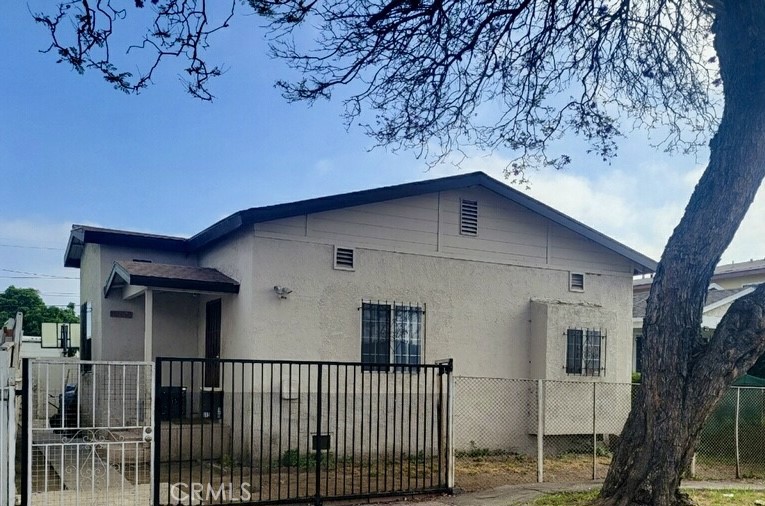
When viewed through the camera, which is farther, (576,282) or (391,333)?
(576,282)

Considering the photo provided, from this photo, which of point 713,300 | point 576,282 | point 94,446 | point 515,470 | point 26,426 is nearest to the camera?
point 26,426

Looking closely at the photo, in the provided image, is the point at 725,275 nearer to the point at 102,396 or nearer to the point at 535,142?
the point at 535,142

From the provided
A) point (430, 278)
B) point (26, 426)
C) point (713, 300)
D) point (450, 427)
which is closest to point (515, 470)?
point (450, 427)

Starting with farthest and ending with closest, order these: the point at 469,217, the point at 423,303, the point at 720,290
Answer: the point at 720,290 < the point at 469,217 < the point at 423,303

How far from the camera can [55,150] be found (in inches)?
719

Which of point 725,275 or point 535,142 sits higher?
point 535,142

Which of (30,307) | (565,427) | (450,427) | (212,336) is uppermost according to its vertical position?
(212,336)

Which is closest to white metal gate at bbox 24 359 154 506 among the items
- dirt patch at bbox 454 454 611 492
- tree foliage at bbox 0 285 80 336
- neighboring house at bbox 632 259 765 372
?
dirt patch at bbox 454 454 611 492

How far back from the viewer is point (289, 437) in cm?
919

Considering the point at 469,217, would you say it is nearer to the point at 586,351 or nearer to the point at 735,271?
the point at 586,351

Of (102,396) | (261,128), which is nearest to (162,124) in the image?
(261,128)

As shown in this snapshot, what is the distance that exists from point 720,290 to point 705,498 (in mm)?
14690

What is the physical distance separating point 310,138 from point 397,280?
293cm

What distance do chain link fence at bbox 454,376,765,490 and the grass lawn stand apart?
74.1 inches
